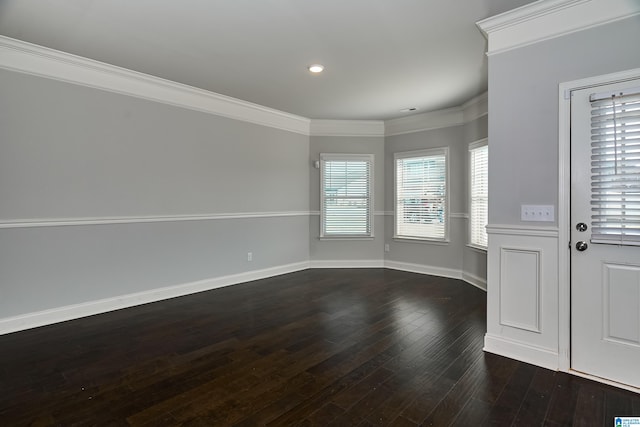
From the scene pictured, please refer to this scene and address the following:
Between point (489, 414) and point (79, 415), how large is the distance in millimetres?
2438

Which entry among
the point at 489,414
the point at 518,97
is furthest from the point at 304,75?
the point at 489,414

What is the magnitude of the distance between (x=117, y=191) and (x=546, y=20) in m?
4.49

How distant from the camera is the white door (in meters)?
2.23

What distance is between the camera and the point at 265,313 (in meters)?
3.78

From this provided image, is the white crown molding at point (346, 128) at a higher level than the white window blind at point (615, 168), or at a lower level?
higher

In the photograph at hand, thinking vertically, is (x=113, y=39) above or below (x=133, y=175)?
above

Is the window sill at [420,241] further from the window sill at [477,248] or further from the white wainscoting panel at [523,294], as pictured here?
the white wainscoting panel at [523,294]

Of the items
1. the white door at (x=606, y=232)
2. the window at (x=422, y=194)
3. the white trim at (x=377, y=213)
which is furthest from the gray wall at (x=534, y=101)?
the white trim at (x=377, y=213)

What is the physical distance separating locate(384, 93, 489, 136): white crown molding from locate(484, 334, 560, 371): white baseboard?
10.9ft

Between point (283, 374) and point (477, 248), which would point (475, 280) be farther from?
point (283, 374)

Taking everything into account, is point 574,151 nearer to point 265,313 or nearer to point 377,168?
point 265,313

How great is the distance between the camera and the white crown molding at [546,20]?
2307 mm

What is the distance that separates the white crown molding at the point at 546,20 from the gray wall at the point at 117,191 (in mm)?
3647

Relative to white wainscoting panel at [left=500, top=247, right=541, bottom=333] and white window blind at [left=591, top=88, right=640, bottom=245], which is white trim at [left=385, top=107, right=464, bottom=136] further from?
white wainscoting panel at [left=500, top=247, right=541, bottom=333]
